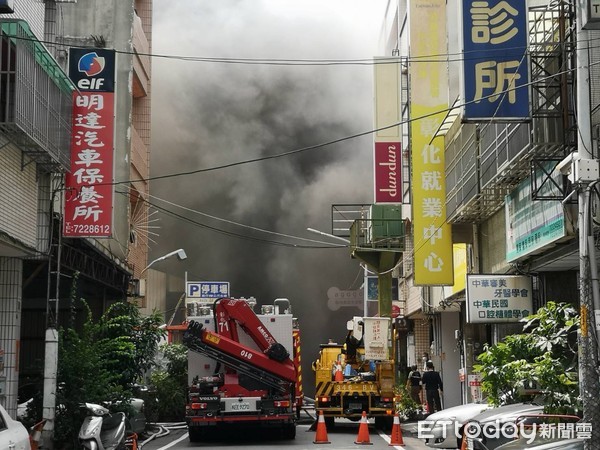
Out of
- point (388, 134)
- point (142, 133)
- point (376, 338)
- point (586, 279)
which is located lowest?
point (376, 338)

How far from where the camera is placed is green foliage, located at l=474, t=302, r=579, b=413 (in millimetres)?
14750

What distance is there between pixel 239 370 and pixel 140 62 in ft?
66.4

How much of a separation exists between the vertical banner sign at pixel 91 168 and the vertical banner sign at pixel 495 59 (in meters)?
6.95

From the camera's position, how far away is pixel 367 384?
25.9 m

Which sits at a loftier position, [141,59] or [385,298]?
[141,59]

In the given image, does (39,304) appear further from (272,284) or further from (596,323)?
(272,284)

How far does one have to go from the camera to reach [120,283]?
2897 cm

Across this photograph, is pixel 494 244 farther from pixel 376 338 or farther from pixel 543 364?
pixel 543 364

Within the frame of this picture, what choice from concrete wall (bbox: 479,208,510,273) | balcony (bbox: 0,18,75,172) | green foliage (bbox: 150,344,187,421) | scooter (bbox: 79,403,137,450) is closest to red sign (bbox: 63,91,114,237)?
balcony (bbox: 0,18,75,172)

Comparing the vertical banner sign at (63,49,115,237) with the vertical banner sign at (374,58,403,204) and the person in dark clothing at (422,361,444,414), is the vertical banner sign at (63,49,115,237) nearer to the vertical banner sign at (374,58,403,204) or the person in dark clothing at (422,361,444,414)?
the person in dark clothing at (422,361,444,414)

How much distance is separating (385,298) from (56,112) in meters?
22.6

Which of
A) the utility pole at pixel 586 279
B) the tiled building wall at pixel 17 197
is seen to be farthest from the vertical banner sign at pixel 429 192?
the utility pole at pixel 586 279

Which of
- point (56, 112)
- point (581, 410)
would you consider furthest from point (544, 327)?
point (56, 112)

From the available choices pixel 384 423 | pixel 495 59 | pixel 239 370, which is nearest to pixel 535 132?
pixel 495 59
